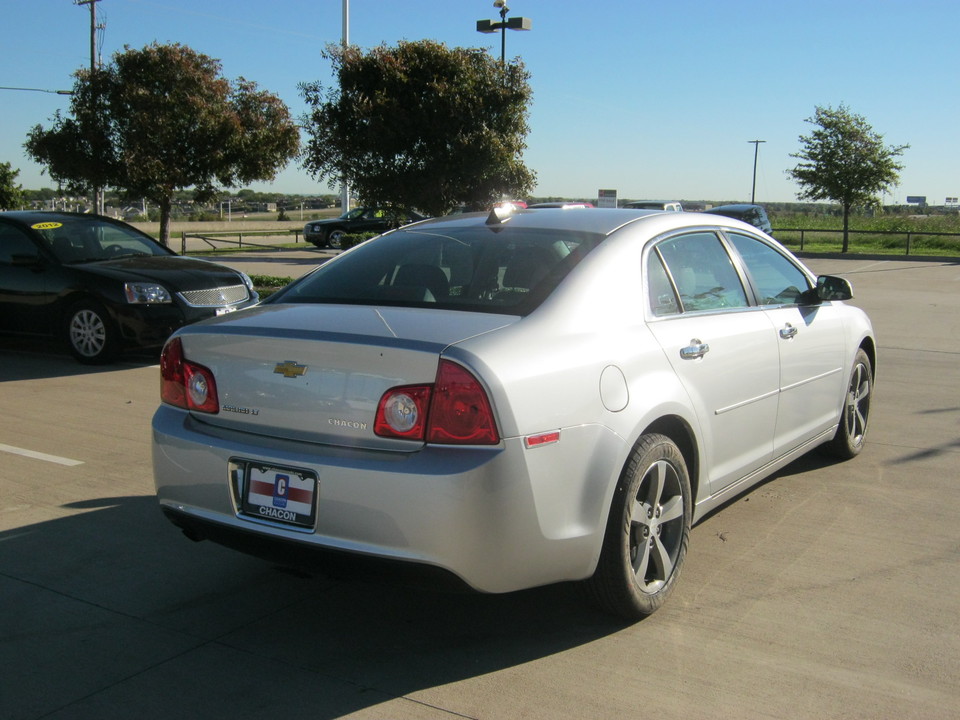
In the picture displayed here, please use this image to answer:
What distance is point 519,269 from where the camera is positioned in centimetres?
407

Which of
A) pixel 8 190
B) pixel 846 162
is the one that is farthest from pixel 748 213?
pixel 8 190

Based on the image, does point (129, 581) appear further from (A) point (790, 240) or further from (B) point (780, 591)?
(A) point (790, 240)

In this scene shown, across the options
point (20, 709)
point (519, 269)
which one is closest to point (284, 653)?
point (20, 709)

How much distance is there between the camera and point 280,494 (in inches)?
136

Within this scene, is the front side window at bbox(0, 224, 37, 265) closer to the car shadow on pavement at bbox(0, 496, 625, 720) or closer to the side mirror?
the car shadow on pavement at bbox(0, 496, 625, 720)

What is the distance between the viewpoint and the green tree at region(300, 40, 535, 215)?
18031mm

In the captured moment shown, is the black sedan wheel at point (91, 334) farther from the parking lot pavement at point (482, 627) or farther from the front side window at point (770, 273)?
the front side window at point (770, 273)

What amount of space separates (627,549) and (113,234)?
30.0ft

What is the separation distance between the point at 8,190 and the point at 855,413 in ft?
101

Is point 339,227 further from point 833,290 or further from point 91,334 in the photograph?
point 833,290

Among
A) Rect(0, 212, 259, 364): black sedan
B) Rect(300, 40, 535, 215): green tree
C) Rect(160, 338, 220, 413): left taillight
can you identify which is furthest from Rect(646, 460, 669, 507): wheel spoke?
Rect(300, 40, 535, 215): green tree

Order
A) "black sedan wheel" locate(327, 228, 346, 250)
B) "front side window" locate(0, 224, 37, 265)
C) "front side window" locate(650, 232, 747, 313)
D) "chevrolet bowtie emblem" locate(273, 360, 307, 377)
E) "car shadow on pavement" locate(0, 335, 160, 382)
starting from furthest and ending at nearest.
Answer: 1. "black sedan wheel" locate(327, 228, 346, 250)
2. "front side window" locate(0, 224, 37, 265)
3. "car shadow on pavement" locate(0, 335, 160, 382)
4. "front side window" locate(650, 232, 747, 313)
5. "chevrolet bowtie emblem" locate(273, 360, 307, 377)

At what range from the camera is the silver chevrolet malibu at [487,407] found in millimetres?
3229

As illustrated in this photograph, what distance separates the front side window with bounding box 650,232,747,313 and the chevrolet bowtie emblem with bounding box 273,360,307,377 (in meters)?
1.60
